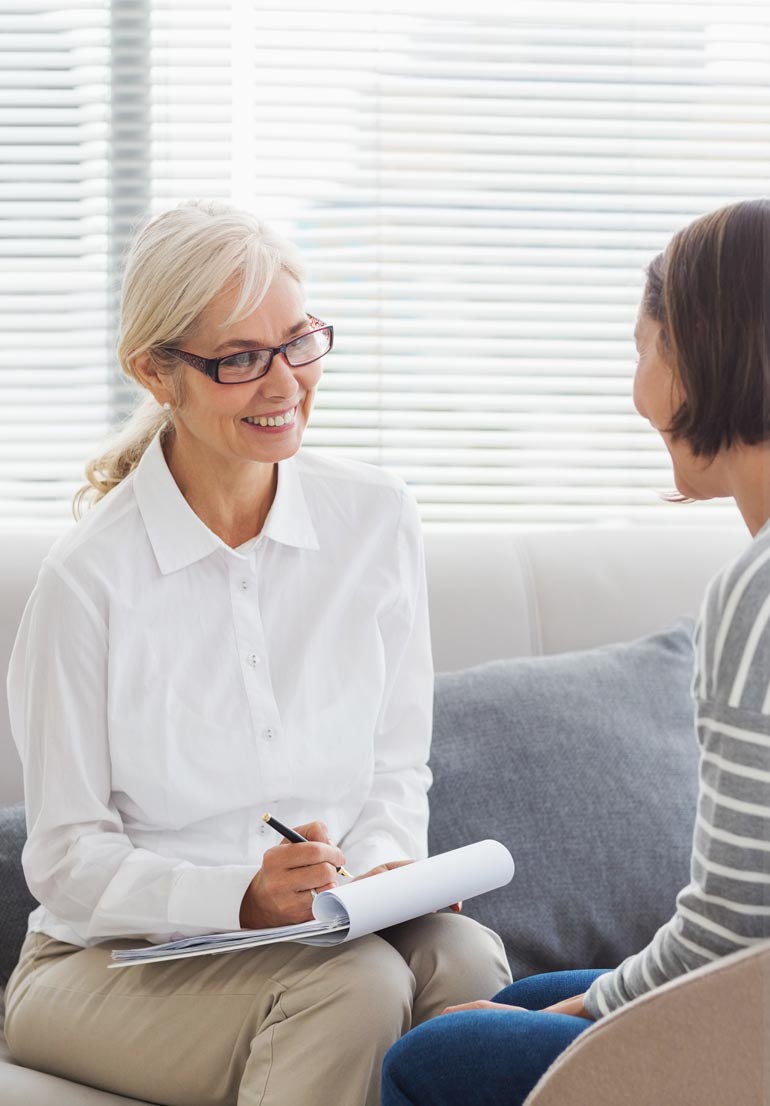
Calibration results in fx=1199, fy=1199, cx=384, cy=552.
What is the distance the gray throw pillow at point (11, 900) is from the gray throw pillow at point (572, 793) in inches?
22.5

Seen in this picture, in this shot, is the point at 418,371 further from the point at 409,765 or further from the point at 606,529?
the point at 409,765

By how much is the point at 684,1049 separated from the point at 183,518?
941mm

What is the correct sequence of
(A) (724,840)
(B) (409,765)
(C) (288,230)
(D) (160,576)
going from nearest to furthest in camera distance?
(A) (724,840) < (D) (160,576) < (B) (409,765) < (C) (288,230)

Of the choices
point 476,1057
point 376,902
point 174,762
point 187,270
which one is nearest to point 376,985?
point 376,902

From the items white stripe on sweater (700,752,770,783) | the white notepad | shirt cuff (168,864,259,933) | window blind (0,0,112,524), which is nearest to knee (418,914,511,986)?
the white notepad

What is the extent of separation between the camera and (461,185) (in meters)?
2.42

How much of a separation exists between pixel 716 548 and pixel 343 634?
848 millimetres

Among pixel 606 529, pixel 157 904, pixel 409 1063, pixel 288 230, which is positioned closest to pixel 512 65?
pixel 288 230

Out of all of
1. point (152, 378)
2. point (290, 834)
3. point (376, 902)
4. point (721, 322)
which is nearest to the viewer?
point (721, 322)

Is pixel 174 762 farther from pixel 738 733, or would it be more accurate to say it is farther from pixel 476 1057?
pixel 738 733

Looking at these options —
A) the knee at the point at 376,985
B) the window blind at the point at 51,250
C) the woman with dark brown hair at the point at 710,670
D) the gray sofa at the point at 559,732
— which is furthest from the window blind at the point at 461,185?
the woman with dark brown hair at the point at 710,670

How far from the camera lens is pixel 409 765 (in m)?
1.65

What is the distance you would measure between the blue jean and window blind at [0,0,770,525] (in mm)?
1494

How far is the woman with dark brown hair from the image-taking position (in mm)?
867
